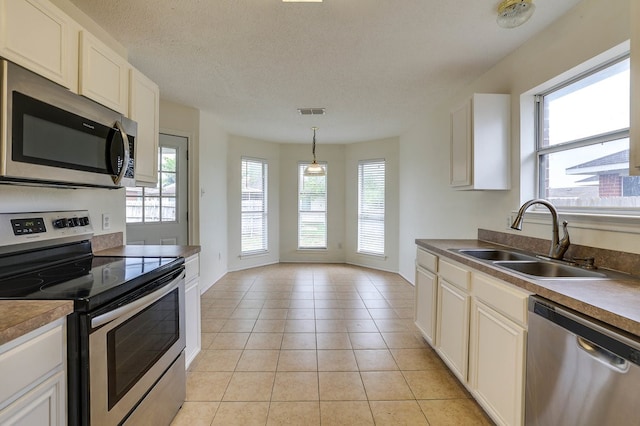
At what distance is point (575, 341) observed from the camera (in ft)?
3.87

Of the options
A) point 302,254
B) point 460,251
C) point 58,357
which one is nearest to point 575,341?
point 460,251

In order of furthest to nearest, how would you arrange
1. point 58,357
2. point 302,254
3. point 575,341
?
point 302,254
point 575,341
point 58,357

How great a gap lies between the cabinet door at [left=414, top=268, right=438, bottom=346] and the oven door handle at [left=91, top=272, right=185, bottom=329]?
6.36ft

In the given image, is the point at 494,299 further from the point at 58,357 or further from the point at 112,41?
the point at 112,41

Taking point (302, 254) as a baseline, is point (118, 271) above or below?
above

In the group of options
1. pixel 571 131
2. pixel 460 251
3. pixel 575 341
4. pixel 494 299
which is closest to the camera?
pixel 575 341

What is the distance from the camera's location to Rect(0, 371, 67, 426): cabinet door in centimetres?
89

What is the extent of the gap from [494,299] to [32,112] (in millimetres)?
2420

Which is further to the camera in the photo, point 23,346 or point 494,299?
point 494,299

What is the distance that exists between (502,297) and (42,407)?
1979 millimetres

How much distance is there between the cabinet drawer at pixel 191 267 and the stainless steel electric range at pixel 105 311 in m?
0.18

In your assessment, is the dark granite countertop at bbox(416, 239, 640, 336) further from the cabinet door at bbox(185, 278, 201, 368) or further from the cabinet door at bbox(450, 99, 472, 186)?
the cabinet door at bbox(185, 278, 201, 368)

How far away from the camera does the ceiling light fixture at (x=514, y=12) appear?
1.76 metres

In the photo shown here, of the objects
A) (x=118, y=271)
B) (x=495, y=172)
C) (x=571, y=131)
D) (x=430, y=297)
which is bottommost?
(x=430, y=297)
